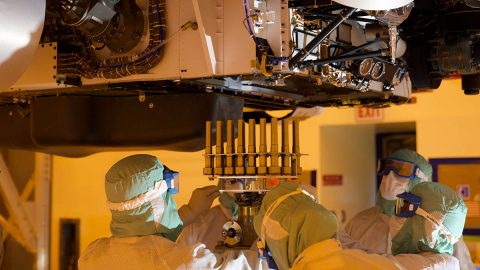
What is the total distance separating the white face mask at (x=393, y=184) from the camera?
11.2 feet

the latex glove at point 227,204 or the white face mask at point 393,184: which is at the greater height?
the white face mask at point 393,184

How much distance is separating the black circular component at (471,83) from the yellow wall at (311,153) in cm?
140

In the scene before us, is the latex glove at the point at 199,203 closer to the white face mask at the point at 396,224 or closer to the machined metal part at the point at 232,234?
the machined metal part at the point at 232,234

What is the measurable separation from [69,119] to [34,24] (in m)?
0.85

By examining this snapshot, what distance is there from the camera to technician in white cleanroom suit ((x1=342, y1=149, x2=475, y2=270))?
3.38 metres

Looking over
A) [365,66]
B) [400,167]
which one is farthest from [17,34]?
[400,167]

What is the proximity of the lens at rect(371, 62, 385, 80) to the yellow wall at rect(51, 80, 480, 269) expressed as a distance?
6.83ft

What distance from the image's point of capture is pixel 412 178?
3377mm

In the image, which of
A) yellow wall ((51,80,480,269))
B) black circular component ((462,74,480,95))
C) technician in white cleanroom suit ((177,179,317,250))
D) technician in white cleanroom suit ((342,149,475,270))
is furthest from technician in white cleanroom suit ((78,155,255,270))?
yellow wall ((51,80,480,269))

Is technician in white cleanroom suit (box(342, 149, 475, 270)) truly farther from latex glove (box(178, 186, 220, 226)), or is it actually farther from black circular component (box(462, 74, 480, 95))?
latex glove (box(178, 186, 220, 226))

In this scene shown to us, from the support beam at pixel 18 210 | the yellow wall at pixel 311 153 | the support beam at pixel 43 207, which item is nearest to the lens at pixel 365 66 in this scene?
the yellow wall at pixel 311 153

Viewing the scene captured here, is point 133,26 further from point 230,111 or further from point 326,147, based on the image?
point 326,147

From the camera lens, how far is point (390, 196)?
3.47 metres

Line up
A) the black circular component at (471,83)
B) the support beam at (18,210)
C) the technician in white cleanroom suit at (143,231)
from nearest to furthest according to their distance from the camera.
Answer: the technician in white cleanroom suit at (143,231), the black circular component at (471,83), the support beam at (18,210)
